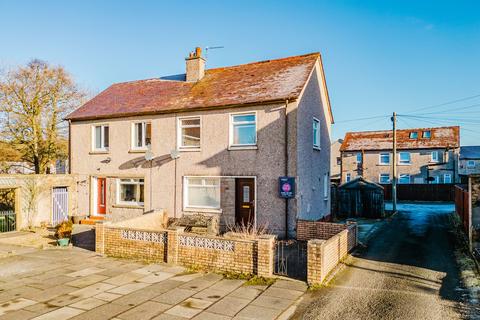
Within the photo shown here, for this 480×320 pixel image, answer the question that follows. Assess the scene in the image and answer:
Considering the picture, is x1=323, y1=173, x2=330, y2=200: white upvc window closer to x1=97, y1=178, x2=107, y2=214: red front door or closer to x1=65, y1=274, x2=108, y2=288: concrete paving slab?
x1=97, y1=178, x2=107, y2=214: red front door

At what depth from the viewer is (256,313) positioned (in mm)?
7344

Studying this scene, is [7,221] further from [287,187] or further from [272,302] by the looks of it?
[272,302]

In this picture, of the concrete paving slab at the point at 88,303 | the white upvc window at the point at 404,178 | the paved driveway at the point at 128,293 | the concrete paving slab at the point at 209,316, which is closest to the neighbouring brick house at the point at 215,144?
the paved driveway at the point at 128,293

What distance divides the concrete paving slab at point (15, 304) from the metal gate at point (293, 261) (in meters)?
6.10

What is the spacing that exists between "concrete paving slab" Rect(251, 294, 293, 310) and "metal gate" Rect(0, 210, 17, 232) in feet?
48.0

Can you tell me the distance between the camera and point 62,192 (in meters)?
19.4

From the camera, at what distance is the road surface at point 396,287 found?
24.6 feet

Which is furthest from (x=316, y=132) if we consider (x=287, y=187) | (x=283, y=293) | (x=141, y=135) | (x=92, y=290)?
(x=92, y=290)

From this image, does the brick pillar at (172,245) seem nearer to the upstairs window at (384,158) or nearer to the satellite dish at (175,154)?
the satellite dish at (175,154)

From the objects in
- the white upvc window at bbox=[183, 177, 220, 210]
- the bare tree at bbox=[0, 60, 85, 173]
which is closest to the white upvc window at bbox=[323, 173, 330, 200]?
the white upvc window at bbox=[183, 177, 220, 210]

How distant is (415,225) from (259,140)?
11116 millimetres

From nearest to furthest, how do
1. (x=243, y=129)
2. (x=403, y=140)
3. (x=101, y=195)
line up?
(x=243, y=129), (x=101, y=195), (x=403, y=140)

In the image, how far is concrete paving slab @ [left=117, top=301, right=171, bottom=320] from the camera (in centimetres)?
712

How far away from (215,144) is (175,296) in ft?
29.0
